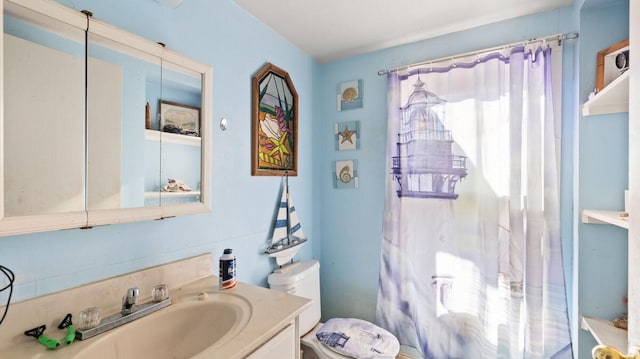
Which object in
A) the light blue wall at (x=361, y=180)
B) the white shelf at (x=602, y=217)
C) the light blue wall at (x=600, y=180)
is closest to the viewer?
the white shelf at (x=602, y=217)

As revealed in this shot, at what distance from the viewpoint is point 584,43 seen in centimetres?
133

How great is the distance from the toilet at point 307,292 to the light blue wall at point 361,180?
32 cm

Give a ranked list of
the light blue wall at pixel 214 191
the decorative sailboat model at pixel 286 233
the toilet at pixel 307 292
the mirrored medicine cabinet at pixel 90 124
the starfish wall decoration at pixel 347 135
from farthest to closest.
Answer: the starfish wall decoration at pixel 347 135 → the decorative sailboat model at pixel 286 233 → the toilet at pixel 307 292 → the light blue wall at pixel 214 191 → the mirrored medicine cabinet at pixel 90 124

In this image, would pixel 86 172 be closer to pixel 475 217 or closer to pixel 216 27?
pixel 216 27

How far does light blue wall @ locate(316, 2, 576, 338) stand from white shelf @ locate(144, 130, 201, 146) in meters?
1.10

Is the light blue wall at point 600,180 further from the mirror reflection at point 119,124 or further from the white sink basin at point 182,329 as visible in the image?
the mirror reflection at point 119,124

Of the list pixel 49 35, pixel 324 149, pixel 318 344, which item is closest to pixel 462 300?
pixel 318 344

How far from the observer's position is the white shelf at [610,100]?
1.02 metres

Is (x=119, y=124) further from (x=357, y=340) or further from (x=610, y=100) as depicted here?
(x=610, y=100)

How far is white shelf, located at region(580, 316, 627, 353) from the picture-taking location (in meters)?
1.07

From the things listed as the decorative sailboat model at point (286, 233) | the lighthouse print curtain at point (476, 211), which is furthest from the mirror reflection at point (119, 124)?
the lighthouse print curtain at point (476, 211)

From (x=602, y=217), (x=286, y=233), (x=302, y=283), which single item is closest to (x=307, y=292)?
(x=302, y=283)

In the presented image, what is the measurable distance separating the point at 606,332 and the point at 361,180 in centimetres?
138

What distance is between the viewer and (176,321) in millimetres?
974
